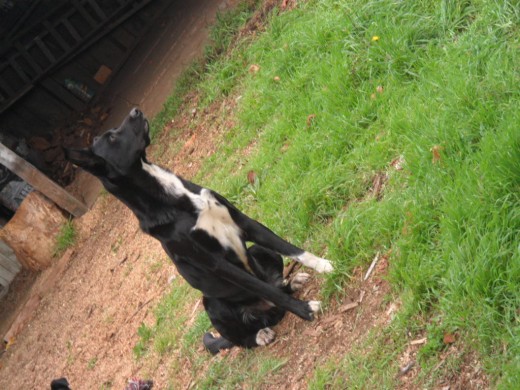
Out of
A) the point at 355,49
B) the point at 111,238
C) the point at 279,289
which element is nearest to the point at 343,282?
the point at 279,289

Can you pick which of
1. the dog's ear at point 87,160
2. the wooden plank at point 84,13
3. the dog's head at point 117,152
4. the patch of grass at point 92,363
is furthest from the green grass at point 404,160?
the wooden plank at point 84,13

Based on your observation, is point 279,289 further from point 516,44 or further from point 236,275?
point 516,44

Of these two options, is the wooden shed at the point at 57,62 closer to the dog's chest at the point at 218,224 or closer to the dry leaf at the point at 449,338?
the dog's chest at the point at 218,224

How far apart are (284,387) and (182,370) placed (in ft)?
5.64

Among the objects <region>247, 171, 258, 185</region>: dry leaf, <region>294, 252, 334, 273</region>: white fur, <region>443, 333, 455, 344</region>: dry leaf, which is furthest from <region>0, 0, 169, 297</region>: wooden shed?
<region>443, 333, 455, 344</region>: dry leaf

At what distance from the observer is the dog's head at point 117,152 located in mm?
5309

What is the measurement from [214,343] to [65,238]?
19.4 feet

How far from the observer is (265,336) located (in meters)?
5.68

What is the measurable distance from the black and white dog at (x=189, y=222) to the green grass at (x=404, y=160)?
1.30ft

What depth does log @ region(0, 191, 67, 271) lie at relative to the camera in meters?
11.8

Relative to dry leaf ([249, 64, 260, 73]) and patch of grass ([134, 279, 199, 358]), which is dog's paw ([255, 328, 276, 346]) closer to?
patch of grass ([134, 279, 199, 358])

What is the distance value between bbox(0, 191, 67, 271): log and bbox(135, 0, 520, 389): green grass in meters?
3.72

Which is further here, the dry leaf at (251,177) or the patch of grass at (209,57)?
the patch of grass at (209,57)

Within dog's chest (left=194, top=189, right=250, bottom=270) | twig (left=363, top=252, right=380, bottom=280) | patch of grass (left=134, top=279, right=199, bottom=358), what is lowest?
patch of grass (left=134, top=279, right=199, bottom=358)
